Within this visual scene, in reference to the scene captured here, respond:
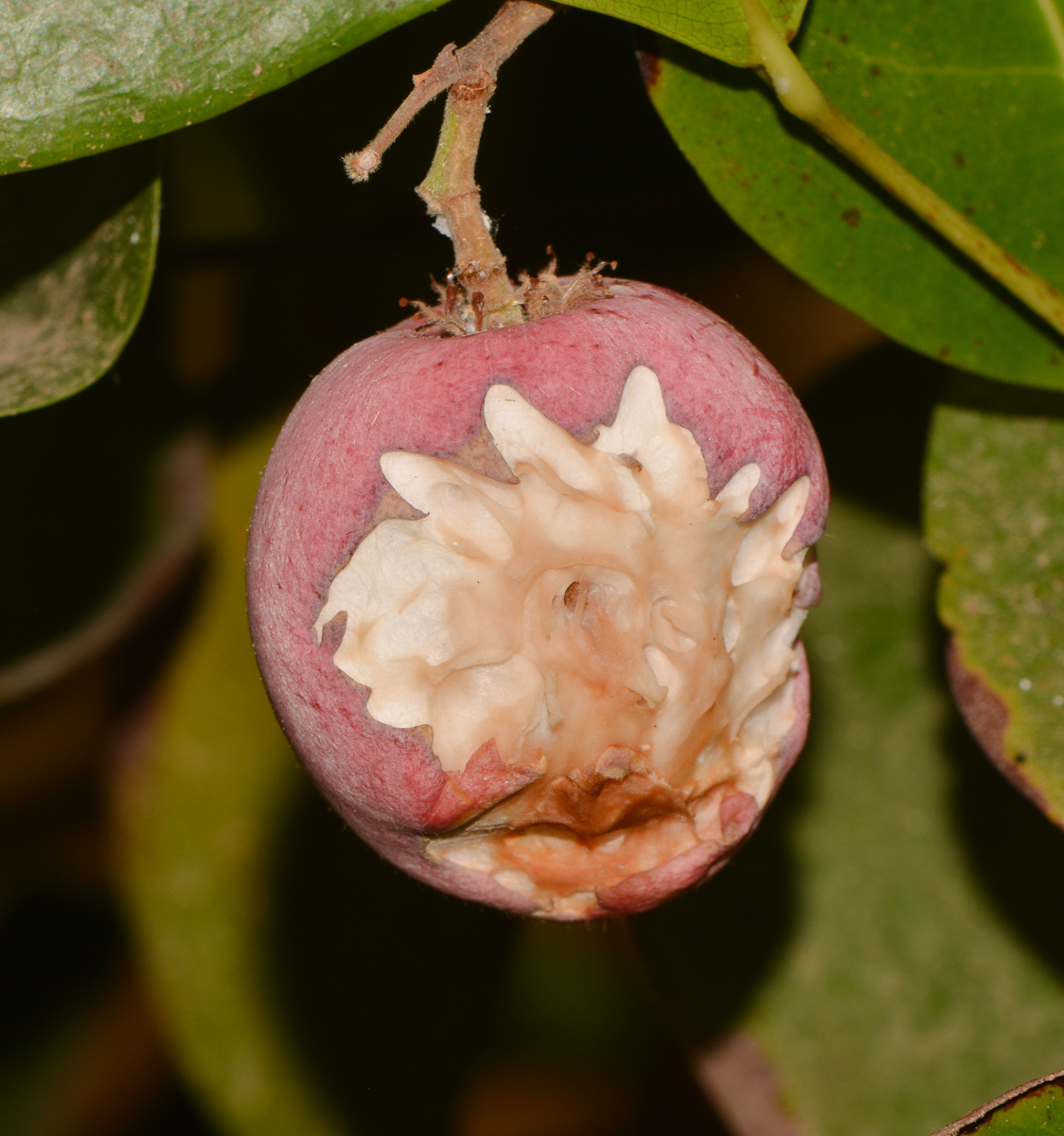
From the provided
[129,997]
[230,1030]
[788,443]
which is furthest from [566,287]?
[129,997]

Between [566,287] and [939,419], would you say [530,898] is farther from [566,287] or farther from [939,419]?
[939,419]

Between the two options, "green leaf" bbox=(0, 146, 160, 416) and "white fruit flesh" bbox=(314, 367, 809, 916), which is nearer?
"white fruit flesh" bbox=(314, 367, 809, 916)

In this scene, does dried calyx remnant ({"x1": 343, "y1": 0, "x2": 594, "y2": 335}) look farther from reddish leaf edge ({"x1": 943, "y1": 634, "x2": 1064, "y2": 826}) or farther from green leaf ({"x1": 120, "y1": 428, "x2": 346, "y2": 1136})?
green leaf ({"x1": 120, "y1": 428, "x2": 346, "y2": 1136})

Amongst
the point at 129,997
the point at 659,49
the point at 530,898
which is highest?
the point at 659,49

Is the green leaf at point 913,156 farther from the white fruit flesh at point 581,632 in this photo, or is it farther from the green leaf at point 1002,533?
the white fruit flesh at point 581,632

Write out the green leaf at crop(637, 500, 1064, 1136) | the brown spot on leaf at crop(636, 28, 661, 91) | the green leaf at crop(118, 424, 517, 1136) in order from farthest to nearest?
the green leaf at crop(118, 424, 517, 1136) → the green leaf at crop(637, 500, 1064, 1136) → the brown spot on leaf at crop(636, 28, 661, 91)

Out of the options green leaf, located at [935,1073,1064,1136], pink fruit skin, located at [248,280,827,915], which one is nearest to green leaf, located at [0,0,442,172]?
pink fruit skin, located at [248,280,827,915]
